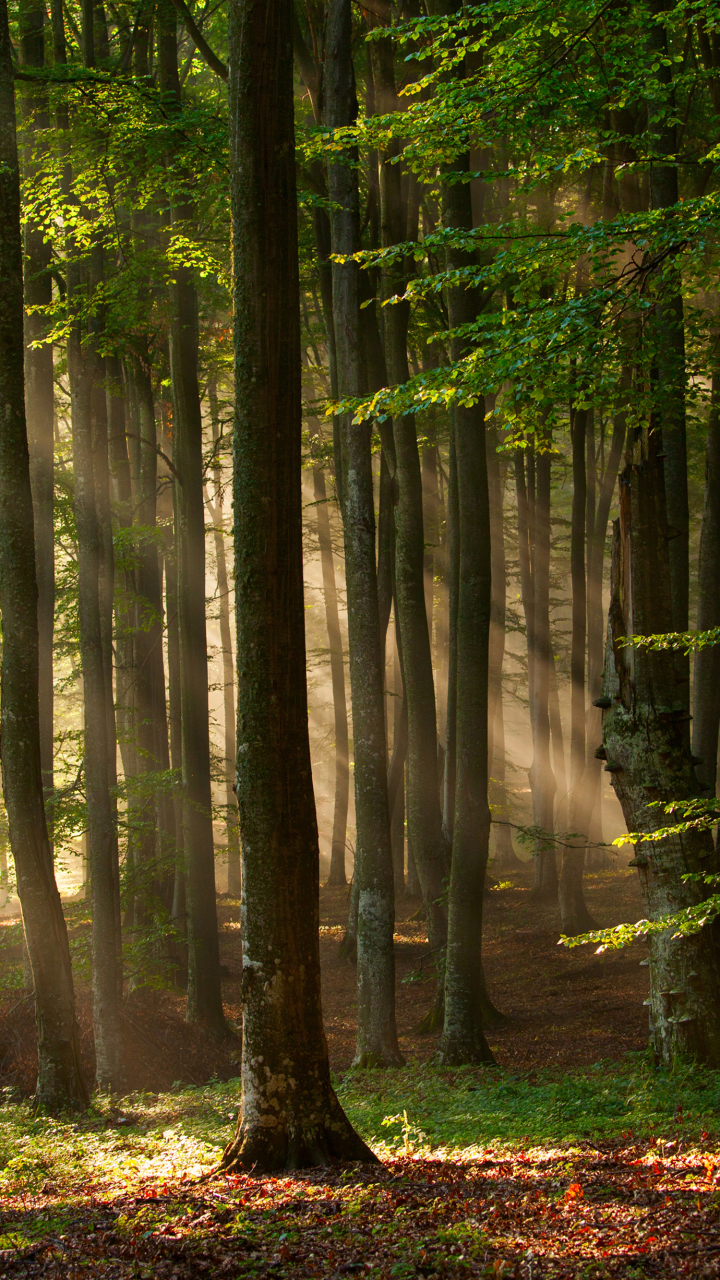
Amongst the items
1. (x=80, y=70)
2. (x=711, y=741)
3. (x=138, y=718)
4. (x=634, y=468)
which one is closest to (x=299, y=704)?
(x=634, y=468)

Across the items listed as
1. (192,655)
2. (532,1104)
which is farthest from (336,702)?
(532,1104)

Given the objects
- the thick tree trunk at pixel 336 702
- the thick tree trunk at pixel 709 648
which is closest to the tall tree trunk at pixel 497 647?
the thick tree trunk at pixel 336 702

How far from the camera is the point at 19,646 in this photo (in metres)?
8.11

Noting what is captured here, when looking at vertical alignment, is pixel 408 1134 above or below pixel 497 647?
below

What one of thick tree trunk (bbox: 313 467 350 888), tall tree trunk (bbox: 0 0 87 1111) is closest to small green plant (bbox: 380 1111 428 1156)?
tall tree trunk (bbox: 0 0 87 1111)

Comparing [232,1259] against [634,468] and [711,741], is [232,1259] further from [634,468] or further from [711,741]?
[711,741]

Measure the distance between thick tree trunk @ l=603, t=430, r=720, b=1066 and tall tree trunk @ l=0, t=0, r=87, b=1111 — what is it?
5288 mm

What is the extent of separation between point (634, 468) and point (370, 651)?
3477mm

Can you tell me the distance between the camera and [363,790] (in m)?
9.88

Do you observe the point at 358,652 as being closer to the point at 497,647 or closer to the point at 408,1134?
the point at 408,1134

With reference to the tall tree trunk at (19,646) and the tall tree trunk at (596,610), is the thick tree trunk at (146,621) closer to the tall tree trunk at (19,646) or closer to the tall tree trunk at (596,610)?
the tall tree trunk at (19,646)

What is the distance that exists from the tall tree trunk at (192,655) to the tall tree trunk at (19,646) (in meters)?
4.57

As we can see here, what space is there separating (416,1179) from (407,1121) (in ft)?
5.80

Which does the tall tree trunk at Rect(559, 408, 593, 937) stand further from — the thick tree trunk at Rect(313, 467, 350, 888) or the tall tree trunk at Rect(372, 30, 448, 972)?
the thick tree trunk at Rect(313, 467, 350, 888)
